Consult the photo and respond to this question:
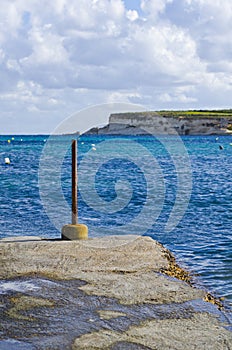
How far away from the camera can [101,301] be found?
36.4 feet

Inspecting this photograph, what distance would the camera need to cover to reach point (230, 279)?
14516 mm

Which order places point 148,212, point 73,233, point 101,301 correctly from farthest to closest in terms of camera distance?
point 148,212
point 73,233
point 101,301

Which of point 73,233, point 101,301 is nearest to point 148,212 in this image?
point 73,233

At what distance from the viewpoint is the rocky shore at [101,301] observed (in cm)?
921

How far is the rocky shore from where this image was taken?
30.2 ft

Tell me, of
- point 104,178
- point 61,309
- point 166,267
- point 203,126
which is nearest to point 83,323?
point 61,309

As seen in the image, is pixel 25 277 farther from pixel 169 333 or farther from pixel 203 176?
pixel 203 176

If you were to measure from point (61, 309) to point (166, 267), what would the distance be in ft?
13.5

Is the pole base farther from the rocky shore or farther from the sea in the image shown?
the sea

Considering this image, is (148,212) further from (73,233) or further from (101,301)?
(101,301)

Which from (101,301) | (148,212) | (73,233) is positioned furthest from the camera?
(148,212)

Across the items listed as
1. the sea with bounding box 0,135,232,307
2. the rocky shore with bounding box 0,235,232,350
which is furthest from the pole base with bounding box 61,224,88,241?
the sea with bounding box 0,135,232,307

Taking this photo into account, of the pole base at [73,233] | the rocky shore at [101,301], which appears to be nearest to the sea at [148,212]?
the rocky shore at [101,301]

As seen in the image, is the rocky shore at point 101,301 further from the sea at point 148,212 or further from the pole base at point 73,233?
the sea at point 148,212
